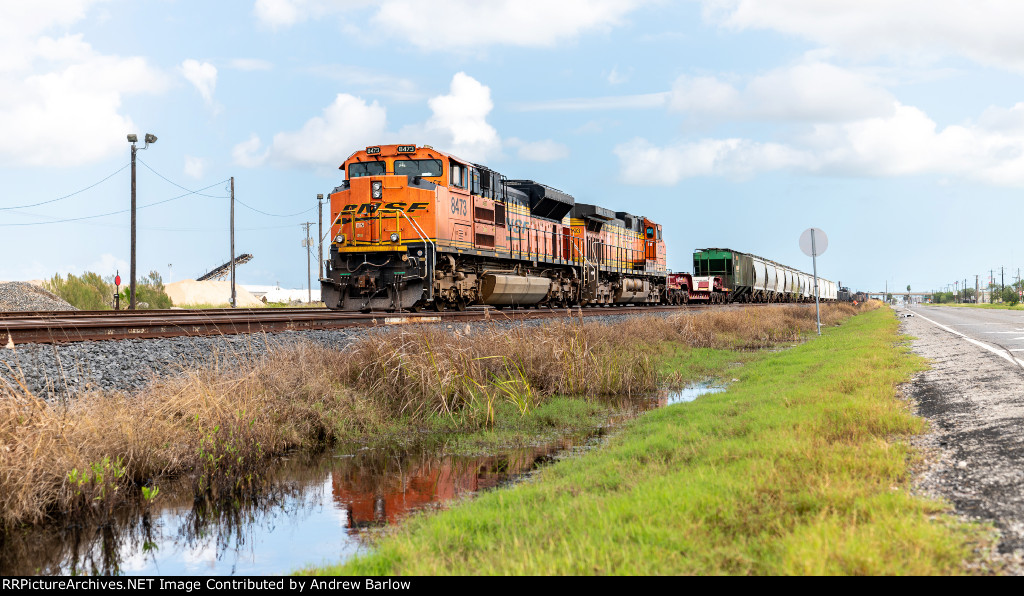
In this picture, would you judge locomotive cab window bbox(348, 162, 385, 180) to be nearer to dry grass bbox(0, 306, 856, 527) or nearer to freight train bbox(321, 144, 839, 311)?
freight train bbox(321, 144, 839, 311)

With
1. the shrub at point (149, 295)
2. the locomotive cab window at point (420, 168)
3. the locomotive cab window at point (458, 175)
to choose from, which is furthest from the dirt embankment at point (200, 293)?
the locomotive cab window at point (420, 168)

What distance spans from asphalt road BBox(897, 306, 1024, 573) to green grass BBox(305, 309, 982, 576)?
0.17m

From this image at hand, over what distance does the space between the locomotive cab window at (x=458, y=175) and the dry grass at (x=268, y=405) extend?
6534 mm

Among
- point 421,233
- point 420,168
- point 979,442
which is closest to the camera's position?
point 979,442

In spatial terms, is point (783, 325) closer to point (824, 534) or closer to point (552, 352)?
point (552, 352)

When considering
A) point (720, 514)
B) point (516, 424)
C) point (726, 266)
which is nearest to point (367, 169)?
point (516, 424)

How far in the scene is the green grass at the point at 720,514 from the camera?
11.0 feet

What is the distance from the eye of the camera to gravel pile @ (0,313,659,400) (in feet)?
24.4

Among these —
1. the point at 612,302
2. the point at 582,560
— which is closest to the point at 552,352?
the point at 582,560

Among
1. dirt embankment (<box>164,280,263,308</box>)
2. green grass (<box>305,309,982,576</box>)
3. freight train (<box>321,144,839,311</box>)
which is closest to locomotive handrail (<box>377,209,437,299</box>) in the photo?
freight train (<box>321,144,839,311</box>)

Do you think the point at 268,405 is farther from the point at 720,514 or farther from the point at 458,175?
the point at 458,175

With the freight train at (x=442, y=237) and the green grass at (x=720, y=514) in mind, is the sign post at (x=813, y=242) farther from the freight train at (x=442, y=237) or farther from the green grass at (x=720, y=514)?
the green grass at (x=720, y=514)

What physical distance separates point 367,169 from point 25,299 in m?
17.9

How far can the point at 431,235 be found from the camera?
1712 cm
